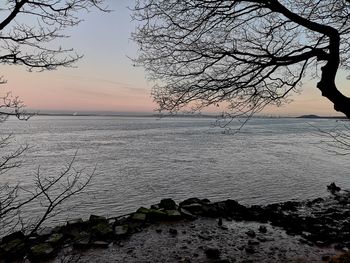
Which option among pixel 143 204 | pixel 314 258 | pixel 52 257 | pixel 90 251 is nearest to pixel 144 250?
pixel 90 251

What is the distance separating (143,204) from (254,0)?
17010mm

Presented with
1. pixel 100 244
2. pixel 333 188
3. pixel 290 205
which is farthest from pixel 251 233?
pixel 333 188

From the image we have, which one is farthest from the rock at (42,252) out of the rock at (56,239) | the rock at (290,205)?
the rock at (290,205)

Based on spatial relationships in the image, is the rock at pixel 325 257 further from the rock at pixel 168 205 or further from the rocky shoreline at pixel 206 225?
the rock at pixel 168 205

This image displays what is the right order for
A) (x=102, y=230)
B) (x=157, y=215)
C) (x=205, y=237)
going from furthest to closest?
(x=157, y=215), (x=102, y=230), (x=205, y=237)

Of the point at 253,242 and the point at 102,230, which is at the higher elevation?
the point at 102,230

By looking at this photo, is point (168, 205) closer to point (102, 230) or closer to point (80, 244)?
point (102, 230)

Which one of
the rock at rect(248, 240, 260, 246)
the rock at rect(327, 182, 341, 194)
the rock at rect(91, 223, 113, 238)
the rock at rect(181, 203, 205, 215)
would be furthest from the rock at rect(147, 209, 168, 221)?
the rock at rect(327, 182, 341, 194)

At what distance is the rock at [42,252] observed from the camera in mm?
13008

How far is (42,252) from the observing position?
1318cm

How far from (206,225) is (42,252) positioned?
23.8ft

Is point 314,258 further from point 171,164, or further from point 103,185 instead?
point 171,164

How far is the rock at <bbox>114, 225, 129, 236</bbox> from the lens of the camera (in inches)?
586

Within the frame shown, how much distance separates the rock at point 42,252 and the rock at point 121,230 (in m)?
2.65
